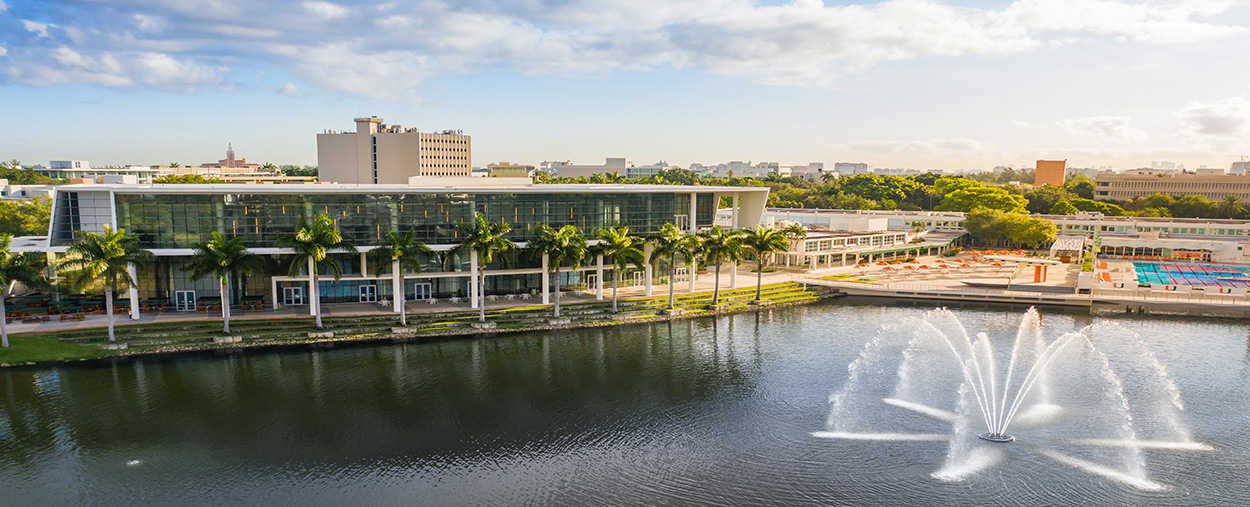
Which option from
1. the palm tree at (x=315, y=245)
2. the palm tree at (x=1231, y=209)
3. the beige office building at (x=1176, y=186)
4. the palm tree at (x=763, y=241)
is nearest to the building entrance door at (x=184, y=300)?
the palm tree at (x=315, y=245)

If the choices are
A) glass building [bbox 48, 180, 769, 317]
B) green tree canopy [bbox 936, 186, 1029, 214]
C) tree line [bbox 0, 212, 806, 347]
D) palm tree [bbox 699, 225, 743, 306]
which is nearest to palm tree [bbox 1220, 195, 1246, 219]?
green tree canopy [bbox 936, 186, 1029, 214]

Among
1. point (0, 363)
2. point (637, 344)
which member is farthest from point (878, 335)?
point (0, 363)

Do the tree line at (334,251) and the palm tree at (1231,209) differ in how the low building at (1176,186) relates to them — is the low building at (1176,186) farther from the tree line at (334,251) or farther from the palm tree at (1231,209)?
the tree line at (334,251)

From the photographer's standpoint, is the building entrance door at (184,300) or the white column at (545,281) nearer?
the building entrance door at (184,300)

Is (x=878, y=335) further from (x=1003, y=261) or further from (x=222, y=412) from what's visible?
(x=1003, y=261)

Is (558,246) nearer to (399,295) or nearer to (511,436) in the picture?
(399,295)

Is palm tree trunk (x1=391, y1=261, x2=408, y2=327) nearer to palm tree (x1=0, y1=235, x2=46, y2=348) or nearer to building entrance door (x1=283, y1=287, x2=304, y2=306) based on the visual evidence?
building entrance door (x1=283, y1=287, x2=304, y2=306)
